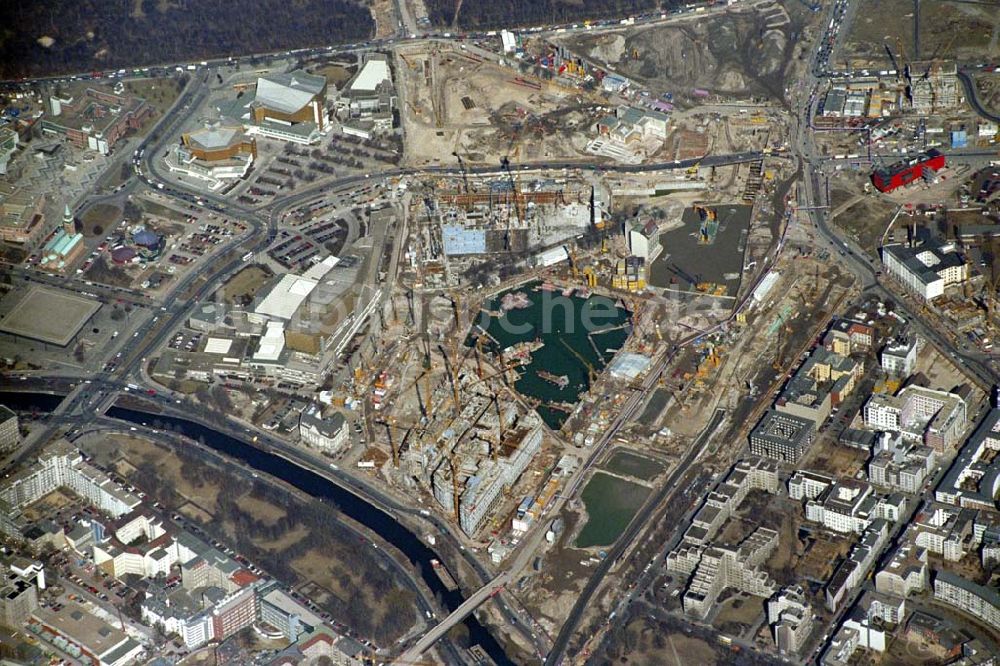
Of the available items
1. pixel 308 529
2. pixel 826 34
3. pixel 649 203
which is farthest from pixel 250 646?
pixel 826 34

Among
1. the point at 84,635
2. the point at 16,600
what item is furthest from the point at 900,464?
the point at 16,600

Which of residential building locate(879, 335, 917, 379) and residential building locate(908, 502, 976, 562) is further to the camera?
residential building locate(879, 335, 917, 379)

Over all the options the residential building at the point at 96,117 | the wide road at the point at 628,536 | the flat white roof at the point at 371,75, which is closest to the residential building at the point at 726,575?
the wide road at the point at 628,536

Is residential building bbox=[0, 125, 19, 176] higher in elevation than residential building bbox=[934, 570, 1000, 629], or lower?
higher

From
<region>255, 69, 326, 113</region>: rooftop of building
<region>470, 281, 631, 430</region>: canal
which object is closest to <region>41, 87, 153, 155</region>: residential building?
<region>255, 69, 326, 113</region>: rooftop of building

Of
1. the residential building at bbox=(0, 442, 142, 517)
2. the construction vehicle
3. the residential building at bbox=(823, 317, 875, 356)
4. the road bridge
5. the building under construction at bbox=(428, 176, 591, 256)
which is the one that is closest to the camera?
the road bridge

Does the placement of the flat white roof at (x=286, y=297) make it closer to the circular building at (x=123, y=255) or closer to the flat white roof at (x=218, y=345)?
the flat white roof at (x=218, y=345)

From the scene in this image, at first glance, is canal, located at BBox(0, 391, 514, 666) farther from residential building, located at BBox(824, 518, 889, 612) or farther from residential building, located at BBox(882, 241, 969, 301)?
residential building, located at BBox(882, 241, 969, 301)
